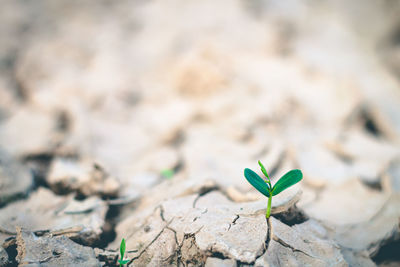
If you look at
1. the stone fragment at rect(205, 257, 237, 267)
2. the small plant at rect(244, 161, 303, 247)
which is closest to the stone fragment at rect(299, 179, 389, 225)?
the small plant at rect(244, 161, 303, 247)

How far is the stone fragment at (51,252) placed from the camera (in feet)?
3.34

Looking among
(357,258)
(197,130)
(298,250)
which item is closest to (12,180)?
(197,130)

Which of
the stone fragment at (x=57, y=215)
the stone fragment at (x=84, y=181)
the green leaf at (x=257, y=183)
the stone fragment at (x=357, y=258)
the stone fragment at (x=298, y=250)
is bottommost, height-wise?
→ the stone fragment at (x=57, y=215)

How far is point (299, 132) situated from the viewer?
2361 millimetres

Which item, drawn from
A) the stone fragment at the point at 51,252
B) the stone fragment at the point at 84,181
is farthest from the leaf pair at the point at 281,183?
the stone fragment at the point at 84,181

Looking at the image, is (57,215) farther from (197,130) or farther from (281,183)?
(197,130)

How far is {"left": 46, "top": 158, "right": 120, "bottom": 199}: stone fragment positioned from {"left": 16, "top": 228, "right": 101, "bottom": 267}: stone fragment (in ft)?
1.53

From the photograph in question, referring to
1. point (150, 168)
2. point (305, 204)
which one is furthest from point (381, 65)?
point (150, 168)

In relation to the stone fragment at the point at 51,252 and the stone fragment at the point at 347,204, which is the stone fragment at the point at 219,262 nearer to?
the stone fragment at the point at 51,252

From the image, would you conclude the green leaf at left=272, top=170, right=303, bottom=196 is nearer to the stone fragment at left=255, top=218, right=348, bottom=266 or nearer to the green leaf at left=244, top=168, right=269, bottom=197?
the green leaf at left=244, top=168, right=269, bottom=197

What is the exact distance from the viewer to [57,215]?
56.4 inches

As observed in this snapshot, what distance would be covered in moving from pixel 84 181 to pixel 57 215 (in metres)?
0.26

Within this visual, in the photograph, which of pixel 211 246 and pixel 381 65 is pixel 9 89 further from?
pixel 381 65

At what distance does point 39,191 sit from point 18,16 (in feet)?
7.31
